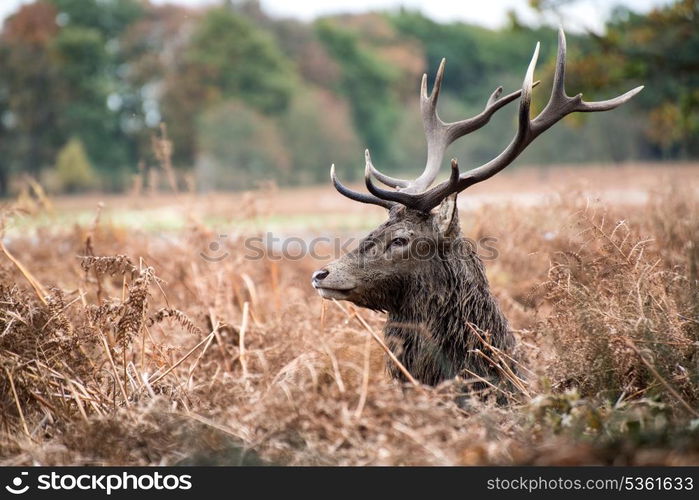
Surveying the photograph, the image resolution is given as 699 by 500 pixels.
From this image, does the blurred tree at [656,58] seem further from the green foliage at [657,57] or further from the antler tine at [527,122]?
the antler tine at [527,122]

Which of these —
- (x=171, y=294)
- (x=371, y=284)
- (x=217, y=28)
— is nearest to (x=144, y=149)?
(x=217, y=28)

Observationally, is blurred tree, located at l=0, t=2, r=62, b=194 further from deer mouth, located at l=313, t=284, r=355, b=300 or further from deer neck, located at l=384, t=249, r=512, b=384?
deer neck, located at l=384, t=249, r=512, b=384

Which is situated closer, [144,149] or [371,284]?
[371,284]

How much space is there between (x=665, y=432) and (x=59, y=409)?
3.13m

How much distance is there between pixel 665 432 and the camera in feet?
10.9

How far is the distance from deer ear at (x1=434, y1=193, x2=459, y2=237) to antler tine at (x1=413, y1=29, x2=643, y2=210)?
0.15 ft

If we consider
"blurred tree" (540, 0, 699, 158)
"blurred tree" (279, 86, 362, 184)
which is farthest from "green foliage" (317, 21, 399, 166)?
"blurred tree" (540, 0, 699, 158)

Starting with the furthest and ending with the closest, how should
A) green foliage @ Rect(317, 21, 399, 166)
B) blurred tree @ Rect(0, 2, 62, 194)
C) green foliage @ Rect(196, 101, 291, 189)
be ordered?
green foliage @ Rect(317, 21, 399, 166) → blurred tree @ Rect(0, 2, 62, 194) → green foliage @ Rect(196, 101, 291, 189)

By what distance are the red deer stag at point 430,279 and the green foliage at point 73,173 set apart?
3119 cm

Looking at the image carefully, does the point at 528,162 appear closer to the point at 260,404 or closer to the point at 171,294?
the point at 171,294

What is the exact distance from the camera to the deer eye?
4723 mm

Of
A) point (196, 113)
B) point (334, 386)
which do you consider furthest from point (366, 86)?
point (334, 386)

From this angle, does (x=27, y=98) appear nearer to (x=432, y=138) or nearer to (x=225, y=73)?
(x=225, y=73)

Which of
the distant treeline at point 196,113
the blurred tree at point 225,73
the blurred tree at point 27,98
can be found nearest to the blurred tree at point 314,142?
the distant treeline at point 196,113
